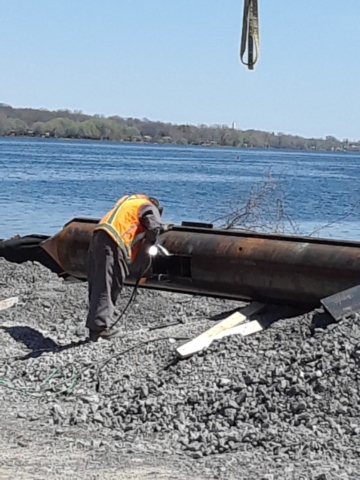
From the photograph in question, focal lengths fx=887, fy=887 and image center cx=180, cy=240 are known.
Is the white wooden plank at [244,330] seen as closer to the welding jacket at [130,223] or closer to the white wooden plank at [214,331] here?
the white wooden plank at [214,331]

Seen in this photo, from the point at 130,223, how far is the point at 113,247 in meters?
0.28

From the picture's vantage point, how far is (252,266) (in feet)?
28.2

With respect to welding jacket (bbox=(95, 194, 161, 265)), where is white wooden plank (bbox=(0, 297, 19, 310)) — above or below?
below

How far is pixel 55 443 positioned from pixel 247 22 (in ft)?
11.7

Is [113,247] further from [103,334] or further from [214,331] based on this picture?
[214,331]

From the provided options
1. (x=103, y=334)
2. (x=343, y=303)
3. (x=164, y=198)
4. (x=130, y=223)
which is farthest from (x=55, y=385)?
(x=164, y=198)

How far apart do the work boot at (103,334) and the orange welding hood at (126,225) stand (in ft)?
2.24

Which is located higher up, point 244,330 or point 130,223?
point 130,223

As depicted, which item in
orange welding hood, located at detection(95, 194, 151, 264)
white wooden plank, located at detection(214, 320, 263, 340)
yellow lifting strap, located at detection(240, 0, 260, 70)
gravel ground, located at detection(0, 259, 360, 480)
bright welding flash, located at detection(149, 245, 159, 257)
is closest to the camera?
gravel ground, located at detection(0, 259, 360, 480)

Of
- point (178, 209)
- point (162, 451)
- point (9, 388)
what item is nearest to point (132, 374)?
→ point (9, 388)

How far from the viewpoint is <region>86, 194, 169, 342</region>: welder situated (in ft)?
27.3

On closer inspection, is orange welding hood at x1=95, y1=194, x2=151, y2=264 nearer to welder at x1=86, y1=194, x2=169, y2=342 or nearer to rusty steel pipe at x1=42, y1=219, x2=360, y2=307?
welder at x1=86, y1=194, x2=169, y2=342

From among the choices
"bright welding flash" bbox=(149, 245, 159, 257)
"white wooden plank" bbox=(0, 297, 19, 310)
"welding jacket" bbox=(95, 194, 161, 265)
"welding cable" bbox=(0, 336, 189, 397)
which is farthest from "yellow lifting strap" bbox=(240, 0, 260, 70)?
"white wooden plank" bbox=(0, 297, 19, 310)

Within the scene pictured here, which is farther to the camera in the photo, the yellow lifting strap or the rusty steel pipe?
the rusty steel pipe
